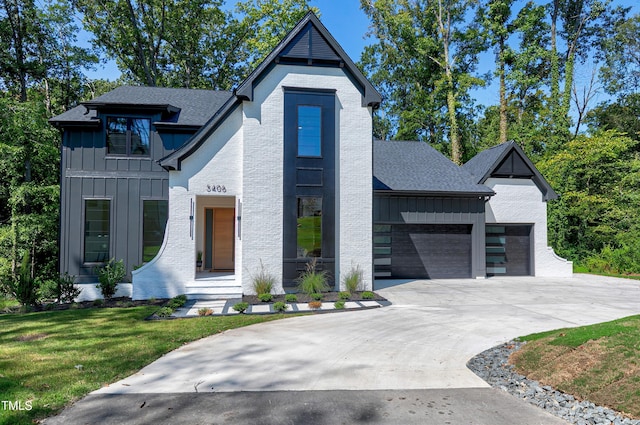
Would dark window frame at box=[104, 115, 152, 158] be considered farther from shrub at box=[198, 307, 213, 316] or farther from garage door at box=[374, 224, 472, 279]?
garage door at box=[374, 224, 472, 279]

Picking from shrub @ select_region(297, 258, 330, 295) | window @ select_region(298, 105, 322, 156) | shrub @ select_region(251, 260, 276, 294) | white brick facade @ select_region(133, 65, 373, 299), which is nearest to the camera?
shrub @ select_region(297, 258, 330, 295)

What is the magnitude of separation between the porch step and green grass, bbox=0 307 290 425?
60.8 inches

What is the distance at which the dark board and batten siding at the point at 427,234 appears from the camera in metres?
14.5

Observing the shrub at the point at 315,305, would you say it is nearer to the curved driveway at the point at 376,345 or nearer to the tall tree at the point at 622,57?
the curved driveway at the point at 376,345

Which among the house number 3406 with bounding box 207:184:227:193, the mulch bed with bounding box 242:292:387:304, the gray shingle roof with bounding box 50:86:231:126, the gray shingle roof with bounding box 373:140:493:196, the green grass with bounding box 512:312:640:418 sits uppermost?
the gray shingle roof with bounding box 50:86:231:126

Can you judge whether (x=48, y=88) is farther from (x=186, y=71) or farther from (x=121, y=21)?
(x=186, y=71)

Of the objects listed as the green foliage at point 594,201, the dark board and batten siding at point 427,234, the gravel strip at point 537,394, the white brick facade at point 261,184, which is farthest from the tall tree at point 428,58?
the gravel strip at point 537,394

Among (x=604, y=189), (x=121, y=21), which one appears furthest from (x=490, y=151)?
(x=121, y=21)

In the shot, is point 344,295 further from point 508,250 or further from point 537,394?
point 508,250

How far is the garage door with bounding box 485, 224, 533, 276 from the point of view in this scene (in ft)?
52.1

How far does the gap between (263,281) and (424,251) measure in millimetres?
7841

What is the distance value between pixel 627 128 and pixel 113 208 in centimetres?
3569

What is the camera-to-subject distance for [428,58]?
1109 inches

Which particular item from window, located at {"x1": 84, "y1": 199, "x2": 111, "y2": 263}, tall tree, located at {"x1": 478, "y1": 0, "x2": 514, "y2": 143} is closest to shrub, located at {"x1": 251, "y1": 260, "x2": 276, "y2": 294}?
window, located at {"x1": 84, "y1": 199, "x2": 111, "y2": 263}
